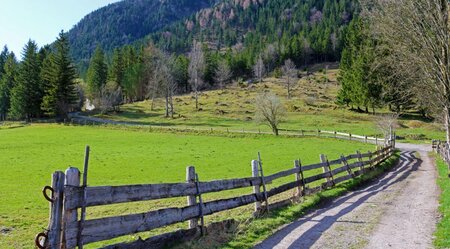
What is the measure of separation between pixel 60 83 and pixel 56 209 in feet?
270

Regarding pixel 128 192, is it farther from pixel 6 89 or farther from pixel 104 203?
pixel 6 89

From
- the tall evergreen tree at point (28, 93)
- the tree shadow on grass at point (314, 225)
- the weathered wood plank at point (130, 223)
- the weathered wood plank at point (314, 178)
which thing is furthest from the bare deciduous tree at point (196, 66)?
the weathered wood plank at point (130, 223)

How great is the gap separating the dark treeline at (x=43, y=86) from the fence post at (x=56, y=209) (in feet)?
265

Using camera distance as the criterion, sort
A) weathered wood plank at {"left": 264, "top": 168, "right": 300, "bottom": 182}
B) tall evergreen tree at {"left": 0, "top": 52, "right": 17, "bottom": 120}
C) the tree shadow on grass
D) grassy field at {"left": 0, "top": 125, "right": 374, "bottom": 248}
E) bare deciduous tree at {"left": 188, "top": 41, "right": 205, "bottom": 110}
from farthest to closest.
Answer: bare deciduous tree at {"left": 188, "top": 41, "right": 205, "bottom": 110}
tall evergreen tree at {"left": 0, "top": 52, "right": 17, "bottom": 120}
grassy field at {"left": 0, "top": 125, "right": 374, "bottom": 248}
weathered wood plank at {"left": 264, "top": 168, "right": 300, "bottom": 182}
the tree shadow on grass

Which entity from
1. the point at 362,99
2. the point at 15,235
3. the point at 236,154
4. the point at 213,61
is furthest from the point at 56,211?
the point at 213,61

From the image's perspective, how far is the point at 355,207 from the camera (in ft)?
45.2

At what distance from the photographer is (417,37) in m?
18.1

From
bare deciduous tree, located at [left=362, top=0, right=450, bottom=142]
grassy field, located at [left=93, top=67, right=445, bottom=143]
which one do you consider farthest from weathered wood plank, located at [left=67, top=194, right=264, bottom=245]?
grassy field, located at [left=93, top=67, right=445, bottom=143]

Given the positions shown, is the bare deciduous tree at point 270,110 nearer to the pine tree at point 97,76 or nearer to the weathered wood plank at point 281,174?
the weathered wood plank at point 281,174

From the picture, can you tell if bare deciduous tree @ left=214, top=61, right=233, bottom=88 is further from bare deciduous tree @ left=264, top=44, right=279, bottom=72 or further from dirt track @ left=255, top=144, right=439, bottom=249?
dirt track @ left=255, top=144, right=439, bottom=249

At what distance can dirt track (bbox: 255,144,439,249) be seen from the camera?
9.15 metres

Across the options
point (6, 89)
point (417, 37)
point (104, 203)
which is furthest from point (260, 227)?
point (6, 89)

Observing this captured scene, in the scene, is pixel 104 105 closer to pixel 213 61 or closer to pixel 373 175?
pixel 213 61

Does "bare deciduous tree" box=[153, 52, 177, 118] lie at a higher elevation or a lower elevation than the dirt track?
higher
